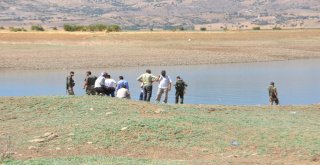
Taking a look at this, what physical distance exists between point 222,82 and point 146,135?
70.4 ft

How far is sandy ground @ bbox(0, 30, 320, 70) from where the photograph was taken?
4634 cm

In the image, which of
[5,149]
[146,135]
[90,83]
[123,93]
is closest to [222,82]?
[90,83]

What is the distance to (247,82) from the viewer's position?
36.1 metres

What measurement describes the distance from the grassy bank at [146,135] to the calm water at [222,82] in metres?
9.28

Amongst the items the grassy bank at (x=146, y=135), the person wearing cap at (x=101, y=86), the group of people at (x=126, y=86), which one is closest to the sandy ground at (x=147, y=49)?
the group of people at (x=126, y=86)

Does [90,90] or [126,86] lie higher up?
[126,86]

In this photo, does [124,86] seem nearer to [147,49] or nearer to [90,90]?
[90,90]

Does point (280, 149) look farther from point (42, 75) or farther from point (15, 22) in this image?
point (15, 22)

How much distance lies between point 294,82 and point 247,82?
2.39m

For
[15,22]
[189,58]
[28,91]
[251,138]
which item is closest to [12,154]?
[251,138]

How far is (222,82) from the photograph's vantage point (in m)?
36.0

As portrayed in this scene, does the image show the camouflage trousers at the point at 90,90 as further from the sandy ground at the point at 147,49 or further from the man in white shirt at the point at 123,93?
the sandy ground at the point at 147,49

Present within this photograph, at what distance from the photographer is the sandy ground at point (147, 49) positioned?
46.3 metres

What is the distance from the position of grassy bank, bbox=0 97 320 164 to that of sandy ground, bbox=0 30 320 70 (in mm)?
26493
